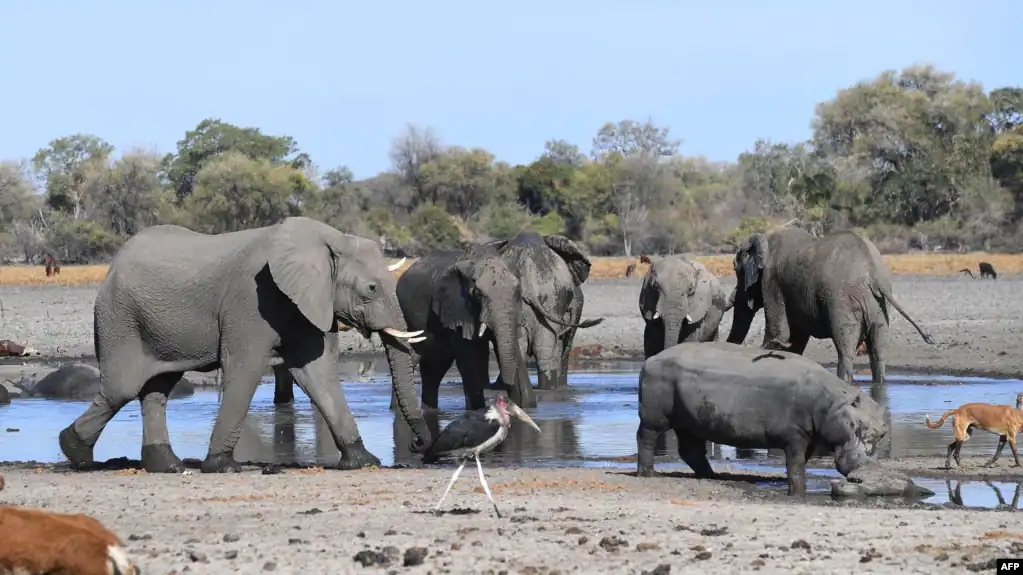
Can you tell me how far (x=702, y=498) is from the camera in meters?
12.2

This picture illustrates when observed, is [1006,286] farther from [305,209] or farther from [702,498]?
[305,209]

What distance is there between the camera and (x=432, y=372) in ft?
67.3

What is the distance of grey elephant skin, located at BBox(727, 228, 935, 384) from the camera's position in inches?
765

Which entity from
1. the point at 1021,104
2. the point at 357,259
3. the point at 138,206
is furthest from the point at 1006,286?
the point at 138,206

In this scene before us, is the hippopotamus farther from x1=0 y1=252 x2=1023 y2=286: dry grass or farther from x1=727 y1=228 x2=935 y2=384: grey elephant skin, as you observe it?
x1=0 y1=252 x2=1023 y2=286: dry grass

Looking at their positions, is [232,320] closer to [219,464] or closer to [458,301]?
[219,464]

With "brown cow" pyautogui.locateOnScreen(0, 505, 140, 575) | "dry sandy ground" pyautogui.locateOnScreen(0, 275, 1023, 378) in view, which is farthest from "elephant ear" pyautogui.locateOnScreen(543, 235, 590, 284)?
"brown cow" pyautogui.locateOnScreen(0, 505, 140, 575)

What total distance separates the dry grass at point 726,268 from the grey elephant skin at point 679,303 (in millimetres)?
30283

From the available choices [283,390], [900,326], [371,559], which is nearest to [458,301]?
[283,390]

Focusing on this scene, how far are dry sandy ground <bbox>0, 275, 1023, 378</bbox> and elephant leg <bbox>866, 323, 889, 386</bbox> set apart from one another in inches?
158

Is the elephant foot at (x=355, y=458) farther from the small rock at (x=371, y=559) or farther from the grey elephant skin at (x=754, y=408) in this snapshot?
the small rock at (x=371, y=559)

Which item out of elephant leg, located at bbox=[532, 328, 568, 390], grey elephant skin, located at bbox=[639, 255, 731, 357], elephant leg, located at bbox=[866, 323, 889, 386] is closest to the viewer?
elephant leg, located at bbox=[866, 323, 889, 386]

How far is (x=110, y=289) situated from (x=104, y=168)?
277 feet

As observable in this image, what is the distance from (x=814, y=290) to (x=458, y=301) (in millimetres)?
3896
